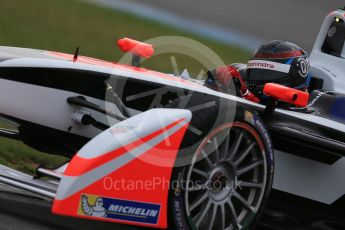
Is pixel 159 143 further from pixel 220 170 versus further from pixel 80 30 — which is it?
pixel 80 30

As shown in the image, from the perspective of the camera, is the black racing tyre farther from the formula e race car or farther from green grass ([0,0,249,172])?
green grass ([0,0,249,172])

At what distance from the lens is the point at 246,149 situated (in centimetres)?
581

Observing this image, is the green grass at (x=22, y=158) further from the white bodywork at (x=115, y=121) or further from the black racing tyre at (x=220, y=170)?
the black racing tyre at (x=220, y=170)

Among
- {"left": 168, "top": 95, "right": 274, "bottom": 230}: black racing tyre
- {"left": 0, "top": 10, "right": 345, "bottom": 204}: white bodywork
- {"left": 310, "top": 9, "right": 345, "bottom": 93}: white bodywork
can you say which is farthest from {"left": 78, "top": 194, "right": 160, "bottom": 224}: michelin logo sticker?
{"left": 310, "top": 9, "right": 345, "bottom": 93}: white bodywork

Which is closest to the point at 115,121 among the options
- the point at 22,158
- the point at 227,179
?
the point at 227,179

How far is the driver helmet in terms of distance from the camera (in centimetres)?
703

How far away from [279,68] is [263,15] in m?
10.0

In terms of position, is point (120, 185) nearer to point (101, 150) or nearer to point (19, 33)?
point (101, 150)

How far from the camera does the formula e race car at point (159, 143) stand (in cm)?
520

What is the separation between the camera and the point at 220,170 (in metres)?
5.74

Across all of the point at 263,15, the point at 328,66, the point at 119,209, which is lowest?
the point at 119,209

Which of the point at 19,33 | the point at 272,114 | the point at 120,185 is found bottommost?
the point at 19,33

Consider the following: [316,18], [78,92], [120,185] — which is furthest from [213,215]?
[316,18]

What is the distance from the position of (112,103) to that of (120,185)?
1051 mm
